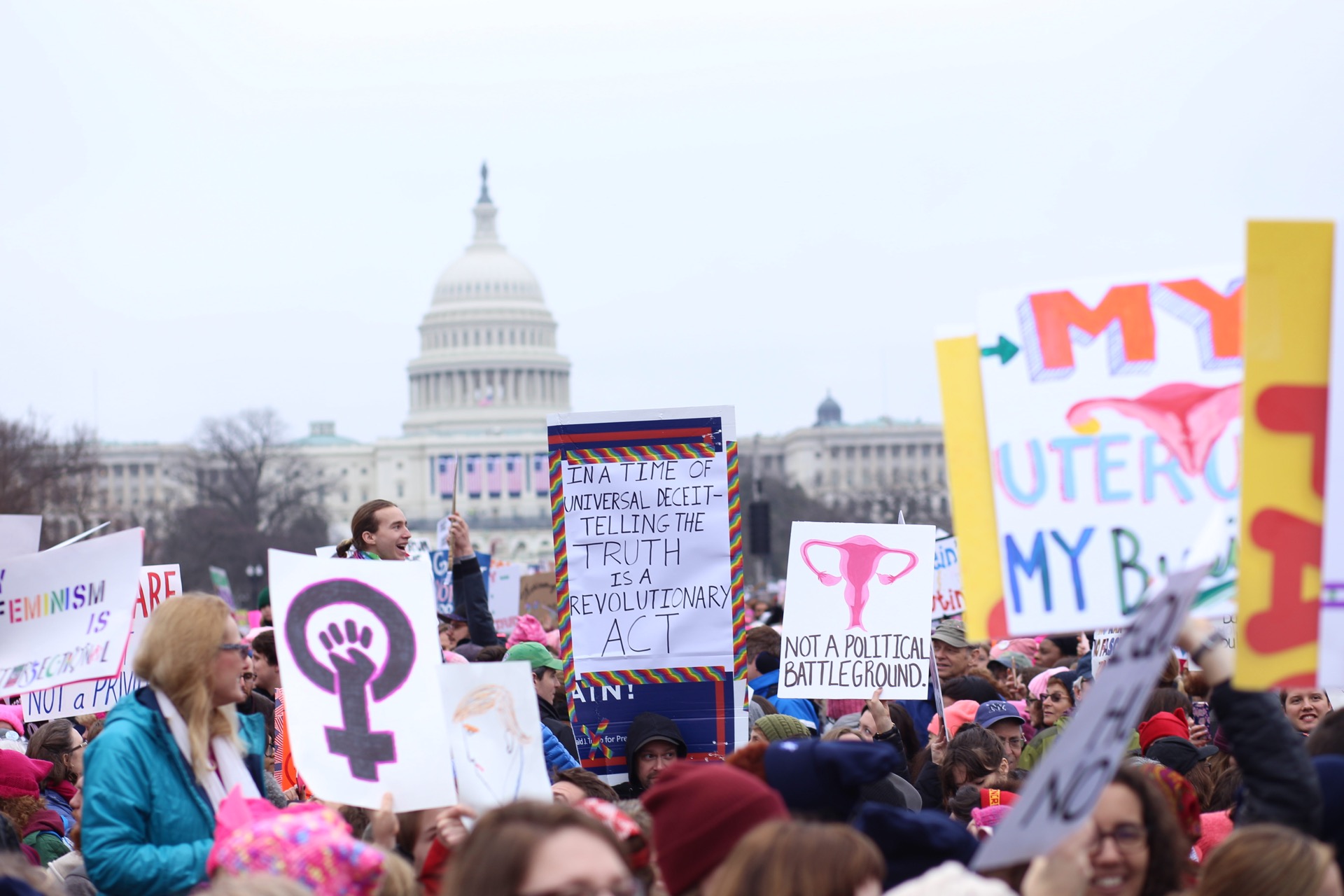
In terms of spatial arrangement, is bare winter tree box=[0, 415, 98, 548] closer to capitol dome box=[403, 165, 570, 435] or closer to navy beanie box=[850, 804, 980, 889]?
navy beanie box=[850, 804, 980, 889]

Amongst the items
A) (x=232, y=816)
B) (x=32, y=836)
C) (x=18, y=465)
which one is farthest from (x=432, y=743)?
(x=18, y=465)

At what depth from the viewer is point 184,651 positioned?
459cm

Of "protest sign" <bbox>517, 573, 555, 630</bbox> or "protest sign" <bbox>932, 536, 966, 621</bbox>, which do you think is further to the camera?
"protest sign" <bbox>517, 573, 555, 630</bbox>

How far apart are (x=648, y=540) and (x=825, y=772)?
9.99ft

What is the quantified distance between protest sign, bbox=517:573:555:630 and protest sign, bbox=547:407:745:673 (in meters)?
10.8

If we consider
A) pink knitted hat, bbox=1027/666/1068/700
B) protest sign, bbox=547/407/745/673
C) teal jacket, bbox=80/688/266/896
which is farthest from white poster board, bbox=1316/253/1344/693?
pink knitted hat, bbox=1027/666/1068/700

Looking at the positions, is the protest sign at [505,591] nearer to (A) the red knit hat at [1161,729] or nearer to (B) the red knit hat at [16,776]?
(A) the red knit hat at [1161,729]

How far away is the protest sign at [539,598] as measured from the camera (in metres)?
18.0

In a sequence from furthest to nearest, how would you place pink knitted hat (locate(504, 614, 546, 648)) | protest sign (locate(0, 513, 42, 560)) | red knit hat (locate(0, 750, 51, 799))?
pink knitted hat (locate(504, 614, 546, 648)) → protest sign (locate(0, 513, 42, 560)) → red knit hat (locate(0, 750, 51, 799))

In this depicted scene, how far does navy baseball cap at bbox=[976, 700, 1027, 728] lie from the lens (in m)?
7.65

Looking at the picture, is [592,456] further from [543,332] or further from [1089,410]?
[543,332]

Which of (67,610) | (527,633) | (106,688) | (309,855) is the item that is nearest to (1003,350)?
(309,855)

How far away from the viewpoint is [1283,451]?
361 cm

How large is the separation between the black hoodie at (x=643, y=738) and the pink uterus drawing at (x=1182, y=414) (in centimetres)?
307
